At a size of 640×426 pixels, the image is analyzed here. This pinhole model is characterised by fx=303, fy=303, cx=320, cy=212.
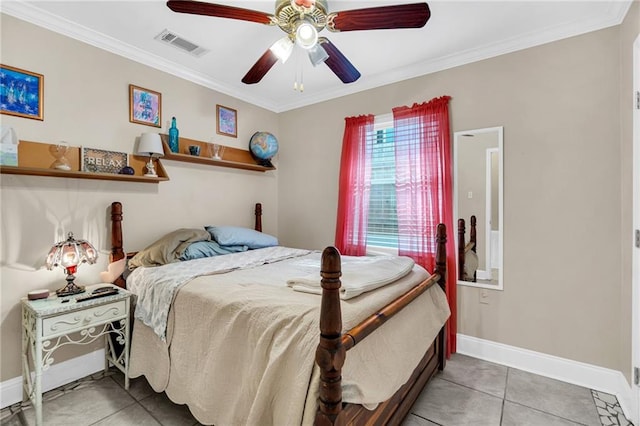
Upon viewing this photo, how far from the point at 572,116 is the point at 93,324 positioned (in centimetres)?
378

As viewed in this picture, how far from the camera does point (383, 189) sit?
128 inches

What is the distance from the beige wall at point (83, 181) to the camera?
2.12 m

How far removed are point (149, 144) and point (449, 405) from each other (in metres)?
3.12

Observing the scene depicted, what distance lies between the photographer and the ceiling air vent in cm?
249

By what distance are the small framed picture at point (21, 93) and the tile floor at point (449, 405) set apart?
2.03 meters

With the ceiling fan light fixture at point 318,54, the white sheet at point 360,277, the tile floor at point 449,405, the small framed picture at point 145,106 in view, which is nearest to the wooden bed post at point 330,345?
the white sheet at point 360,277

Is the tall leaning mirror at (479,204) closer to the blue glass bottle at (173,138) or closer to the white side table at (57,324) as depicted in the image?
the blue glass bottle at (173,138)

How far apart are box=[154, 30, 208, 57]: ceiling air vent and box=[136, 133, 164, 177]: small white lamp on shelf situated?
0.80 meters

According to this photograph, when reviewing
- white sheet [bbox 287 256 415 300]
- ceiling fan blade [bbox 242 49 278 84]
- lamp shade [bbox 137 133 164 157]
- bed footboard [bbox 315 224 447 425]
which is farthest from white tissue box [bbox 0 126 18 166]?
bed footboard [bbox 315 224 447 425]

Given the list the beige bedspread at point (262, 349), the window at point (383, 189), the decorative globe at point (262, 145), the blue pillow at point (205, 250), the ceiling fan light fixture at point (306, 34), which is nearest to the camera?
the beige bedspread at point (262, 349)

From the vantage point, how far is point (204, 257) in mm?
2701

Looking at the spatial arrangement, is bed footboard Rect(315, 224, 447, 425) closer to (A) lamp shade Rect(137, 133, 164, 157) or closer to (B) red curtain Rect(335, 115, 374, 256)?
(B) red curtain Rect(335, 115, 374, 256)

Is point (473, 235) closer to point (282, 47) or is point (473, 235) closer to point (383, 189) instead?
point (383, 189)

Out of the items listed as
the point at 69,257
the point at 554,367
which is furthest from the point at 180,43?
the point at 554,367
